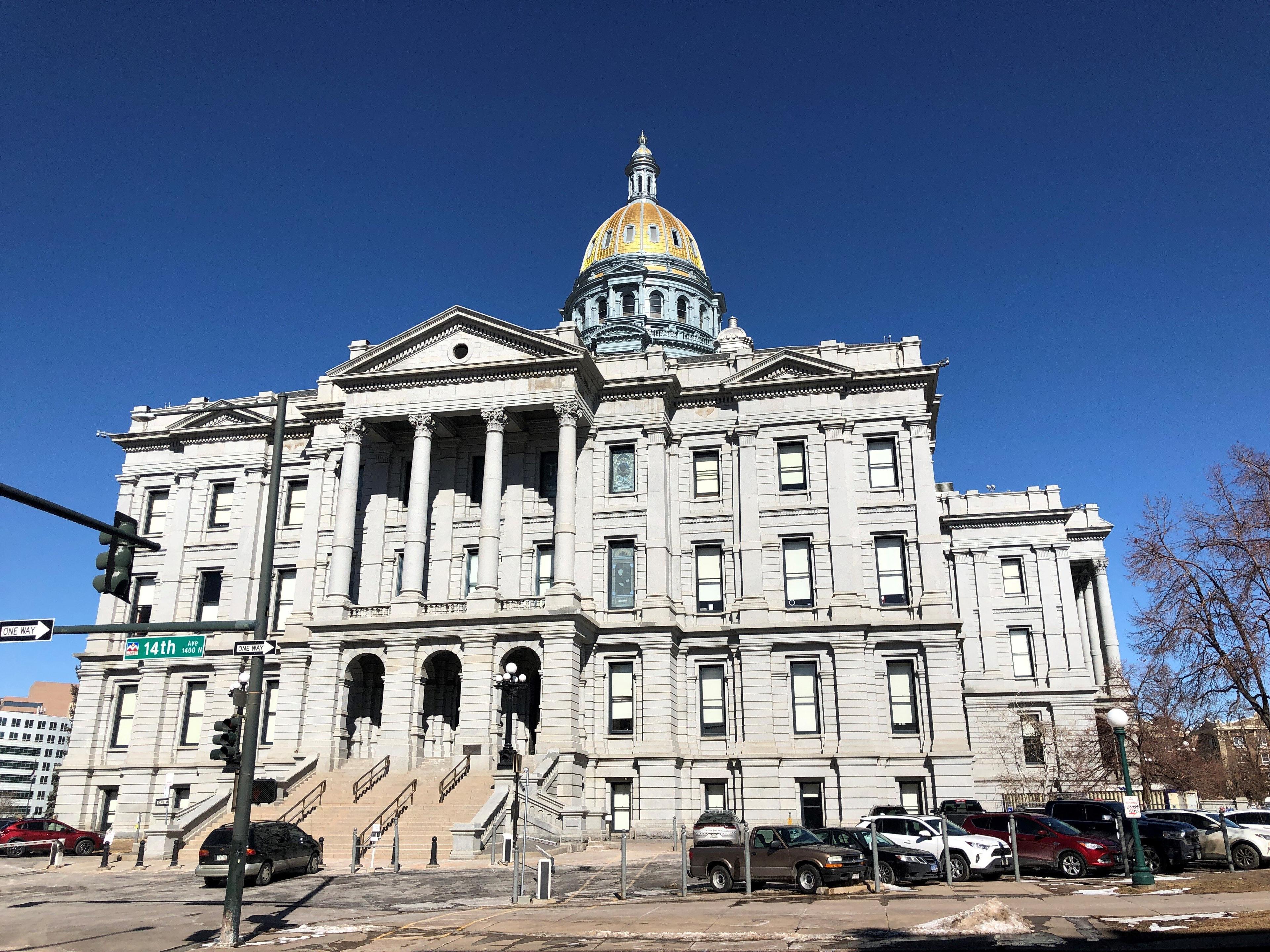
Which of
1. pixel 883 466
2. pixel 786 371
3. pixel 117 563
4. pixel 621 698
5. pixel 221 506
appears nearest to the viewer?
pixel 117 563

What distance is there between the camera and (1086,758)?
57.2m

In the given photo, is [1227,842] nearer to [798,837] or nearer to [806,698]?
[798,837]

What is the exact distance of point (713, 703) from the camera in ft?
148

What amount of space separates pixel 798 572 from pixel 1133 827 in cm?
2388

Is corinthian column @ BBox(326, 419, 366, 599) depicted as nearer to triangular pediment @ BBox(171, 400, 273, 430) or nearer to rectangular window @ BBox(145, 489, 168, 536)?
triangular pediment @ BBox(171, 400, 273, 430)

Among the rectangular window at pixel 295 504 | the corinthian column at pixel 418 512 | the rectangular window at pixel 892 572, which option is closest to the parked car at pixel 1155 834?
the rectangular window at pixel 892 572

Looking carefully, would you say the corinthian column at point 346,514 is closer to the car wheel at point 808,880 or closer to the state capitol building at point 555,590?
the state capitol building at point 555,590

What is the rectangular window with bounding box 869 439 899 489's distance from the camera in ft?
153

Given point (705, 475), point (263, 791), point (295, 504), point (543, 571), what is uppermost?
point (705, 475)

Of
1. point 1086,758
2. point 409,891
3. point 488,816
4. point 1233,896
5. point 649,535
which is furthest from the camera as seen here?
point 1086,758

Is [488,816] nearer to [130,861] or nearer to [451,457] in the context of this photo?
[130,861]

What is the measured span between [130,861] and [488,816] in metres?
13.0

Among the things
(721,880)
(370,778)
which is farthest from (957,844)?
(370,778)

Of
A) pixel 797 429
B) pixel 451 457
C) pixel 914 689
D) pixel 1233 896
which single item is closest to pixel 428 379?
pixel 451 457
